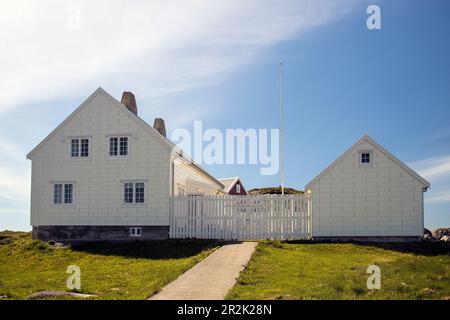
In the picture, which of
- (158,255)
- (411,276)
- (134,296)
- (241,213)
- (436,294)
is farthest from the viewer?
(241,213)

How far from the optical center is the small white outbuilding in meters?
28.3

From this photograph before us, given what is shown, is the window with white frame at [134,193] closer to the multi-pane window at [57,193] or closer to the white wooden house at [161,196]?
the white wooden house at [161,196]

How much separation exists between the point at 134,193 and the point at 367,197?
13.9m

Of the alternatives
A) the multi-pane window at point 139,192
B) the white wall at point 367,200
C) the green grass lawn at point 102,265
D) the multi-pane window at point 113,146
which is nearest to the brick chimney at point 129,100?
the multi-pane window at point 113,146

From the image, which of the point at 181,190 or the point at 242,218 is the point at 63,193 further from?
the point at 242,218

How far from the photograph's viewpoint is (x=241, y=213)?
2950 centimetres

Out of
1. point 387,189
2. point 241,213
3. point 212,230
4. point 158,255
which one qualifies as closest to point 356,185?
point 387,189

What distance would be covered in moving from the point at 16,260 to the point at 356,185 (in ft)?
63.2

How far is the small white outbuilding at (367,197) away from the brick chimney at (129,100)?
14.1 m

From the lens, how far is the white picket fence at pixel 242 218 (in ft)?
95.6

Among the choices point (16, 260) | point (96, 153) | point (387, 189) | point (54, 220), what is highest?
point (96, 153)

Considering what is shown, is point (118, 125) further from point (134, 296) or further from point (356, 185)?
point (134, 296)

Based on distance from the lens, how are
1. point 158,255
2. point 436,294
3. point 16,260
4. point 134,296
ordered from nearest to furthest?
point 436,294 < point 134,296 < point 158,255 < point 16,260

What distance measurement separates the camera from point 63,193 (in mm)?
32312
